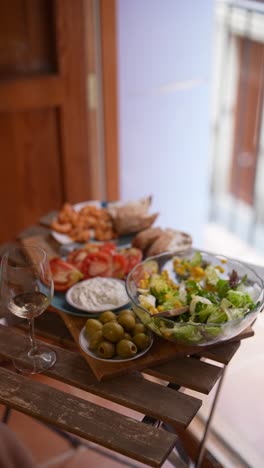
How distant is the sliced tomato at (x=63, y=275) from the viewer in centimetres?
127

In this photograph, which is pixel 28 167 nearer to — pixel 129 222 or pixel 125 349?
pixel 129 222

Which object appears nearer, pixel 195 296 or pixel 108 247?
pixel 195 296

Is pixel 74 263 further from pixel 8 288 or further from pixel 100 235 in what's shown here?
pixel 8 288

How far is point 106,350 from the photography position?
3.43 ft

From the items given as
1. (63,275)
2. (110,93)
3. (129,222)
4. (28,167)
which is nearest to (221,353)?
(63,275)

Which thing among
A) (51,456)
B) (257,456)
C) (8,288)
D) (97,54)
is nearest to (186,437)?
(257,456)

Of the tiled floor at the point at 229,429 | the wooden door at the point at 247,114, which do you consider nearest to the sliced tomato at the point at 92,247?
the tiled floor at the point at 229,429

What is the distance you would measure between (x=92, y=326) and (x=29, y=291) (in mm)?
145

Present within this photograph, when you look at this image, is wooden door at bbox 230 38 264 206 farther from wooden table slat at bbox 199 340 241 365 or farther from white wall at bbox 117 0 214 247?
wooden table slat at bbox 199 340 241 365

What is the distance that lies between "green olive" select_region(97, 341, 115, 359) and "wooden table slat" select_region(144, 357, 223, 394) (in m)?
0.08

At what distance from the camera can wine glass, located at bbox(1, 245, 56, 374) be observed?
1061 mm

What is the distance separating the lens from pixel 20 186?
2.16 meters

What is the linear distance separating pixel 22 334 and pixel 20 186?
42.3 inches

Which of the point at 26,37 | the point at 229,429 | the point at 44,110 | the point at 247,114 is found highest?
the point at 26,37
